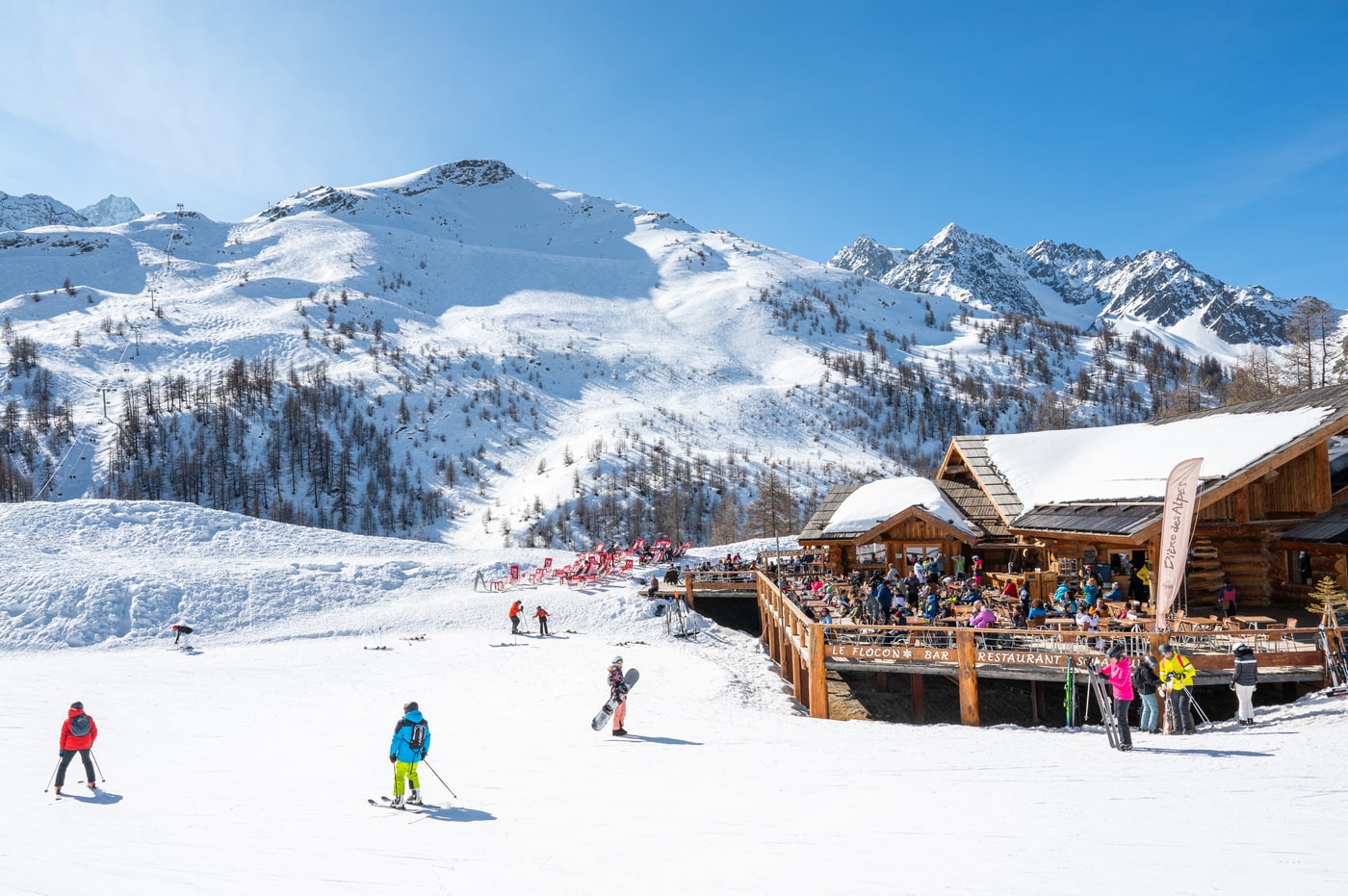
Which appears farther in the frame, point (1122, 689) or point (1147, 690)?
point (1147, 690)

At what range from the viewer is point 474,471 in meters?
98.4

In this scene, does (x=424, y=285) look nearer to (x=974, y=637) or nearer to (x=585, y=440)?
(x=585, y=440)

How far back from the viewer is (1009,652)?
1570cm

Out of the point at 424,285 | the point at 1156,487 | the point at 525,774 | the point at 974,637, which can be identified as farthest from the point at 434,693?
the point at 424,285

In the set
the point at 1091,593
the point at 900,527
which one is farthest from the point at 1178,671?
the point at 900,527

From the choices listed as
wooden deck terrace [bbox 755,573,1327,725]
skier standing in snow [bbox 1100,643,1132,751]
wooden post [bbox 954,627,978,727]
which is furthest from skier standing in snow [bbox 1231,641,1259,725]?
wooden post [bbox 954,627,978,727]

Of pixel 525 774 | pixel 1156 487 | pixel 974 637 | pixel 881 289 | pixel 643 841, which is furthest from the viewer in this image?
pixel 881 289

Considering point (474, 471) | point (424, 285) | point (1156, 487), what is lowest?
point (1156, 487)

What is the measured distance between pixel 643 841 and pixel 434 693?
39.7ft

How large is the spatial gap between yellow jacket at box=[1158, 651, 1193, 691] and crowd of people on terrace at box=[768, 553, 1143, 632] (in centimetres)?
348

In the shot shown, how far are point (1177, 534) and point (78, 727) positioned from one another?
2030 centimetres

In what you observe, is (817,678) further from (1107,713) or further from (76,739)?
(76,739)

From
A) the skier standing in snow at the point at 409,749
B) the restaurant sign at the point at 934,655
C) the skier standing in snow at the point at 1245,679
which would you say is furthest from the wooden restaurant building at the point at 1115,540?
the skier standing in snow at the point at 409,749

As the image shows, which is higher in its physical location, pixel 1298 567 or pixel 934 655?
pixel 1298 567
